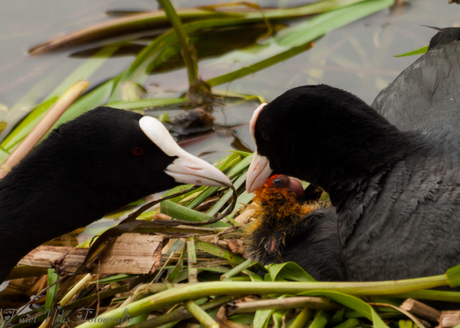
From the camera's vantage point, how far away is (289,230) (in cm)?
268

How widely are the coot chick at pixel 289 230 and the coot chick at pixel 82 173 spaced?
39 cm

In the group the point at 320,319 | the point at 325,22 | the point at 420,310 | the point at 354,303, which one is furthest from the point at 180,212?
the point at 325,22

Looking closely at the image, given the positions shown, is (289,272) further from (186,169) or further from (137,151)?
(137,151)

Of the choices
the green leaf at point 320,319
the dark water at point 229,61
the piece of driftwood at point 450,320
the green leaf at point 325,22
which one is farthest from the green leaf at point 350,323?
the green leaf at point 325,22

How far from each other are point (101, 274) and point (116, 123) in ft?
2.24

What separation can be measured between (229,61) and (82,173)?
6.73 feet

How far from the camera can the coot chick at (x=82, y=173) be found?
7.71 ft

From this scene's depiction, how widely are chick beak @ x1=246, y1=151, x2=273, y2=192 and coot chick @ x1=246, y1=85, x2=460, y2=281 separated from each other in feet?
0.40

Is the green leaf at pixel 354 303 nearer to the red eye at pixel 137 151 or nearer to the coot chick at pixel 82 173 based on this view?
the coot chick at pixel 82 173

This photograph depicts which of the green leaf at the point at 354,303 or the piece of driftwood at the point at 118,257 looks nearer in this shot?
the green leaf at the point at 354,303

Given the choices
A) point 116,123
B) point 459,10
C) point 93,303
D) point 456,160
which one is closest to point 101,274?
point 93,303

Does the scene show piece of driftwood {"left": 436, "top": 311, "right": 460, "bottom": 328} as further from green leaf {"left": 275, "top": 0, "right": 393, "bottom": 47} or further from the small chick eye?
green leaf {"left": 275, "top": 0, "right": 393, "bottom": 47}

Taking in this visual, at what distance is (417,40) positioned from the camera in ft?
13.3

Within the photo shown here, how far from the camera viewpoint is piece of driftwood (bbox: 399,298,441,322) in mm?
1963
